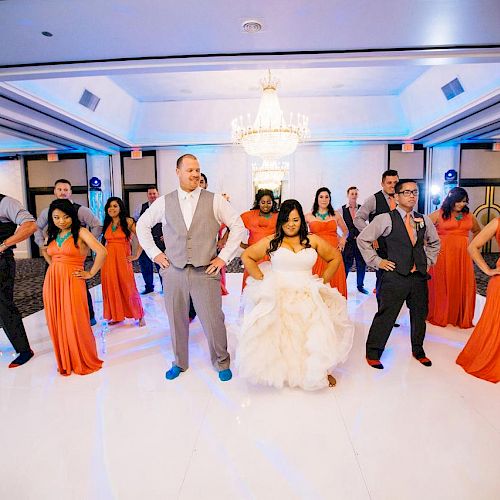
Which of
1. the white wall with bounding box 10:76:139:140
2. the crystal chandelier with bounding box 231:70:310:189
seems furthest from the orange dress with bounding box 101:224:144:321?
the crystal chandelier with bounding box 231:70:310:189

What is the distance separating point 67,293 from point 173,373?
112cm

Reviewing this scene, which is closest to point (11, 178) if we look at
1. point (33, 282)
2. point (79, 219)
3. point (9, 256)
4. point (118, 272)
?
point (33, 282)

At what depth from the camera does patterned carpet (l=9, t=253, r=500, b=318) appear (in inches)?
Answer: 214

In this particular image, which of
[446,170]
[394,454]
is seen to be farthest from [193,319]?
[446,170]

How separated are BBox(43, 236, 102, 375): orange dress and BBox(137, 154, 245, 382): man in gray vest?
2.39 feet

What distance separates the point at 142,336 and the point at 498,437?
328 centimetres

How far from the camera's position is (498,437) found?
2117 millimetres

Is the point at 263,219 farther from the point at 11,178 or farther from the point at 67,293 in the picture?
the point at 11,178

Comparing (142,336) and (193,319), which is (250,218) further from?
(142,336)

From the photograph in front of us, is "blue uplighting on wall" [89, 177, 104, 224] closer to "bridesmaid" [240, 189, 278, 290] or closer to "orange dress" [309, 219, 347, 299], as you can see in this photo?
"bridesmaid" [240, 189, 278, 290]

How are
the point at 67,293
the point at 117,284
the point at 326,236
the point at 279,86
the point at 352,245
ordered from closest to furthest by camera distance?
the point at 67,293
the point at 117,284
the point at 326,236
the point at 352,245
the point at 279,86

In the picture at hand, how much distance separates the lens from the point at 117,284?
427 cm

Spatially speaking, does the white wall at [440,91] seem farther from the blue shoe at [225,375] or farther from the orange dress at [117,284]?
the orange dress at [117,284]

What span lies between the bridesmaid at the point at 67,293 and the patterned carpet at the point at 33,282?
7.67 feet
